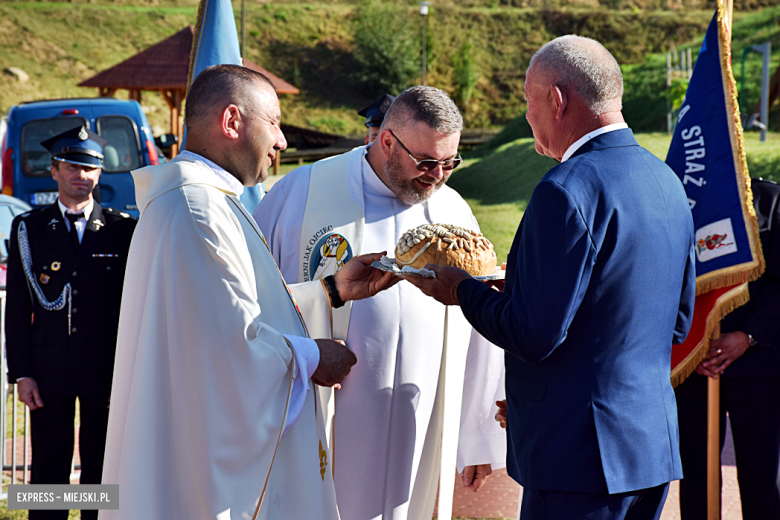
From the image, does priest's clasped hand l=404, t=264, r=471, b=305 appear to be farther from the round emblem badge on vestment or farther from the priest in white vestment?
the round emblem badge on vestment

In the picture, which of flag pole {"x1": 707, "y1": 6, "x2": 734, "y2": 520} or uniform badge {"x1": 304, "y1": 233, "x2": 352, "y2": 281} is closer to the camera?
uniform badge {"x1": 304, "y1": 233, "x2": 352, "y2": 281}

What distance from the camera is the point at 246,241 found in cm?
234

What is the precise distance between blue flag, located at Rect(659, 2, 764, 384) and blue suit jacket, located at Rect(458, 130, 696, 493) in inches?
61.8

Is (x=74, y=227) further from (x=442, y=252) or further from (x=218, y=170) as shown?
(x=442, y=252)

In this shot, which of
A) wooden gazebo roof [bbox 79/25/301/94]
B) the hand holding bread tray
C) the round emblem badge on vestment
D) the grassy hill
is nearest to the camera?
the hand holding bread tray

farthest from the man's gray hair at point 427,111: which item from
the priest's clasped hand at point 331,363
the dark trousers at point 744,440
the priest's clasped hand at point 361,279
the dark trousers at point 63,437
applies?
the dark trousers at point 63,437

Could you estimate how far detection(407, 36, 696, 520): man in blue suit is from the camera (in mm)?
2000

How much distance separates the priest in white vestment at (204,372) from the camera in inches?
84.7

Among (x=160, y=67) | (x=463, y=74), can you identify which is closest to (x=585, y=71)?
(x=160, y=67)

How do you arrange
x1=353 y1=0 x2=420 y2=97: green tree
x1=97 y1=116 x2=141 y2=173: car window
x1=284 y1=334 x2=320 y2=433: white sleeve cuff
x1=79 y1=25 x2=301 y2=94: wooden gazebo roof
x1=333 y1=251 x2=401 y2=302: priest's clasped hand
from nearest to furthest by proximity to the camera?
x1=284 y1=334 x2=320 y2=433: white sleeve cuff → x1=333 y1=251 x2=401 y2=302: priest's clasped hand → x1=97 y1=116 x2=141 y2=173: car window → x1=79 y1=25 x2=301 y2=94: wooden gazebo roof → x1=353 y1=0 x2=420 y2=97: green tree

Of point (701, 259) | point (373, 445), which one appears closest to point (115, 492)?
point (373, 445)

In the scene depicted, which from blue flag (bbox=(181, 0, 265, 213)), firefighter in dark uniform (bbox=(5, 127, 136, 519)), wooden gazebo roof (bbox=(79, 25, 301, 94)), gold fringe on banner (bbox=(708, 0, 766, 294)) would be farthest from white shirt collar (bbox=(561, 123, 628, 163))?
wooden gazebo roof (bbox=(79, 25, 301, 94))

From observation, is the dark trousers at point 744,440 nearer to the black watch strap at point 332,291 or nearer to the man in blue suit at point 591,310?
the man in blue suit at point 591,310

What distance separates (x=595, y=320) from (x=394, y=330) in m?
1.26
